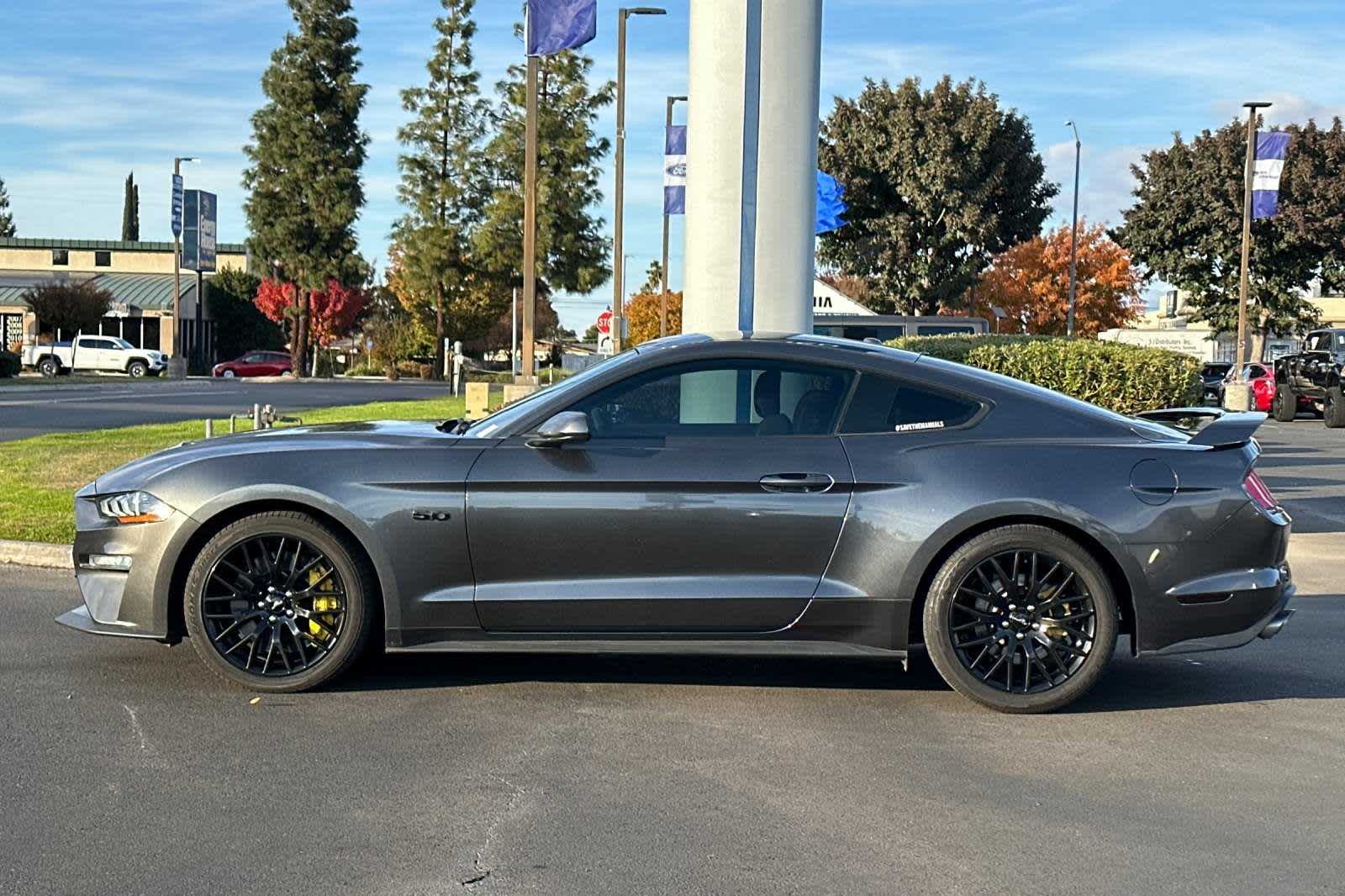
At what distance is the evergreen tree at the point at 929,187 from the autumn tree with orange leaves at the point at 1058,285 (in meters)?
11.8

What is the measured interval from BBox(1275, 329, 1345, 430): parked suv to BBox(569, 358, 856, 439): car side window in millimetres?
27375

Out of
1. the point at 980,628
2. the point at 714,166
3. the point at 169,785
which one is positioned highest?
the point at 714,166

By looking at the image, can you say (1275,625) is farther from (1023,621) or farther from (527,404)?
(527,404)

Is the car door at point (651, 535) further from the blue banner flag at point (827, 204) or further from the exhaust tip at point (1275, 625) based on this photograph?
the blue banner flag at point (827, 204)

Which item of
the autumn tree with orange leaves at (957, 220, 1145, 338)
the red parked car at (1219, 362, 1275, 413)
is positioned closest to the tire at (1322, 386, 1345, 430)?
the red parked car at (1219, 362, 1275, 413)

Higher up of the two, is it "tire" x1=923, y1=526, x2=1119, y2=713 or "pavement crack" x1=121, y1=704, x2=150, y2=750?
"tire" x1=923, y1=526, x2=1119, y2=713

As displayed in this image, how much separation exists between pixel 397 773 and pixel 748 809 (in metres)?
1.23

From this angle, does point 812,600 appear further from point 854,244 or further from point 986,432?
point 854,244

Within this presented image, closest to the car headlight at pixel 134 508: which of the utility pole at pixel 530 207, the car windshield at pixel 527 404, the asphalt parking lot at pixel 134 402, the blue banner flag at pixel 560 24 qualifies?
the car windshield at pixel 527 404

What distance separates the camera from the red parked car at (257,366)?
203 ft

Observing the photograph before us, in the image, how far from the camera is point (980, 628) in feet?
19.1

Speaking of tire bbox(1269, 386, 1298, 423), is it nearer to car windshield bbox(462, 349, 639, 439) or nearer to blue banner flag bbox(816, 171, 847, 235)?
blue banner flag bbox(816, 171, 847, 235)

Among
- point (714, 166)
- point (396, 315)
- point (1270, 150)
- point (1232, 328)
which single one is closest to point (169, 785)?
point (714, 166)

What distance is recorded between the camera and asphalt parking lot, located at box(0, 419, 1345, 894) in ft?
13.4
